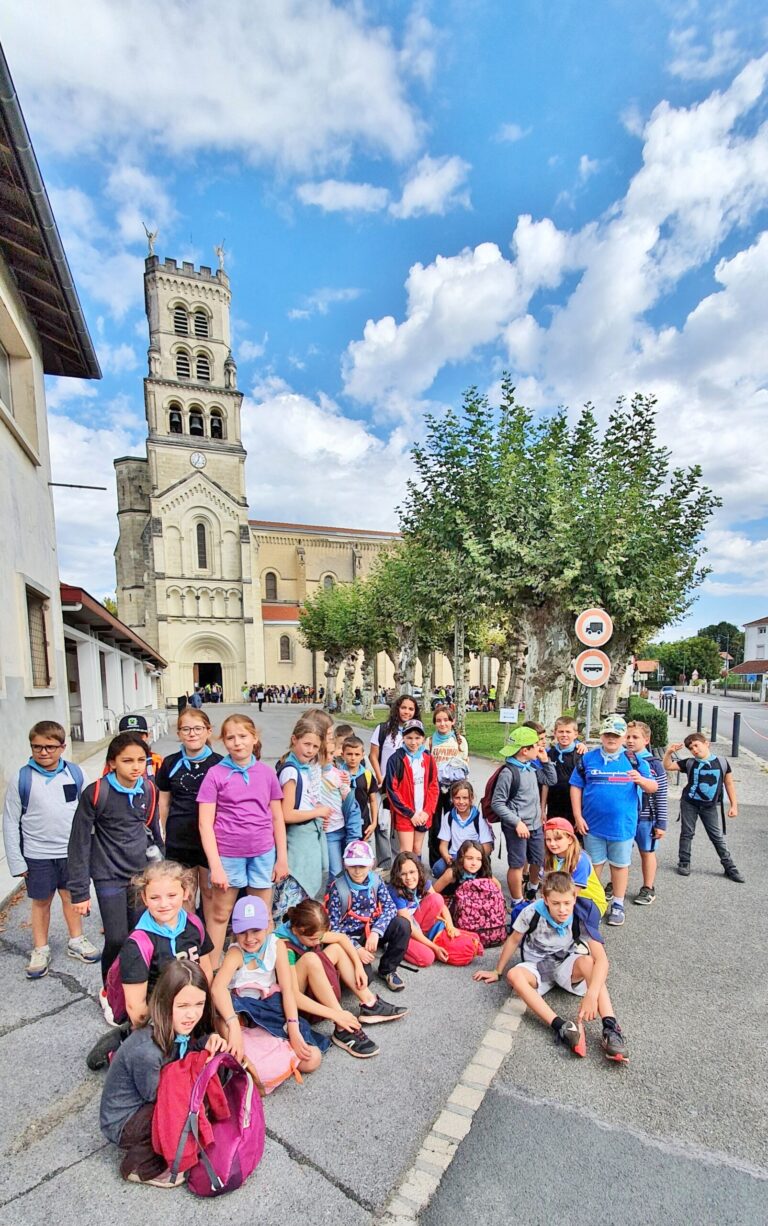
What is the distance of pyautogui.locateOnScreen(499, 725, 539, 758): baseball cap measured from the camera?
4715 mm

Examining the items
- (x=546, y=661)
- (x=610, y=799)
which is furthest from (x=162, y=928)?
(x=546, y=661)

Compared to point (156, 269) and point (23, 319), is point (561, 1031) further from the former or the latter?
point (156, 269)

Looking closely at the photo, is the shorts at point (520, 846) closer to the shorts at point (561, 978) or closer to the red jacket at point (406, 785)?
the red jacket at point (406, 785)

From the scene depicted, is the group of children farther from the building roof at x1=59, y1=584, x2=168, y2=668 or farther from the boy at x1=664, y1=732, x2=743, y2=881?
the building roof at x1=59, y1=584, x2=168, y2=668

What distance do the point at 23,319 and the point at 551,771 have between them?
34.1 feet

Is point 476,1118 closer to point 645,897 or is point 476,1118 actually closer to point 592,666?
point 645,897

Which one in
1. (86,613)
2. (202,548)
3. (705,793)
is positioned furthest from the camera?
(202,548)

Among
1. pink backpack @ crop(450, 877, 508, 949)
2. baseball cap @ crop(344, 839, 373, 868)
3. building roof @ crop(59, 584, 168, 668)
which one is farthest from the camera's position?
building roof @ crop(59, 584, 168, 668)

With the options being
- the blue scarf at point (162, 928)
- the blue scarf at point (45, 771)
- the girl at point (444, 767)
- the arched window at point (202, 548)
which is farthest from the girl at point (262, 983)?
the arched window at point (202, 548)

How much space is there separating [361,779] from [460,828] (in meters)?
0.99

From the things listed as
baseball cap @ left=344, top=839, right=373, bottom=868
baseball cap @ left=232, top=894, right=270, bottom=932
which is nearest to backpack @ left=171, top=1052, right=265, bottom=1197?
baseball cap @ left=232, top=894, right=270, bottom=932

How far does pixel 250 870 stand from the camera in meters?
3.70

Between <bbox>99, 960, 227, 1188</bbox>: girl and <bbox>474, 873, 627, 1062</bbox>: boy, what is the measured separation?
1942 millimetres

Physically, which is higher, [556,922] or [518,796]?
[518,796]
